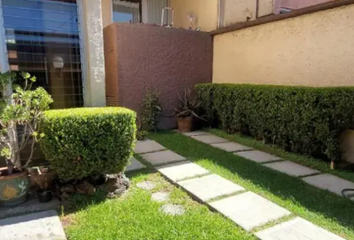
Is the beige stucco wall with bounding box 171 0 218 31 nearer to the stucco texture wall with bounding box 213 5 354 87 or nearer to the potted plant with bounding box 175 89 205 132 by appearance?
the stucco texture wall with bounding box 213 5 354 87

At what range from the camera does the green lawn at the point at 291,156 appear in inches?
181

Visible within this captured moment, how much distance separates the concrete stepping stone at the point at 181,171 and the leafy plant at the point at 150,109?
3.01 metres

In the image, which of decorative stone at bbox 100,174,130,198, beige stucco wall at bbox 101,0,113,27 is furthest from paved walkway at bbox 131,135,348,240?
beige stucco wall at bbox 101,0,113,27

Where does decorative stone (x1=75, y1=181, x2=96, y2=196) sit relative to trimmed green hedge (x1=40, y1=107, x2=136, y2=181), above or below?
below

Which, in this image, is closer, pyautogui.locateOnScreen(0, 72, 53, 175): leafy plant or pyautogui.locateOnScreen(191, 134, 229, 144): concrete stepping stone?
pyautogui.locateOnScreen(0, 72, 53, 175): leafy plant

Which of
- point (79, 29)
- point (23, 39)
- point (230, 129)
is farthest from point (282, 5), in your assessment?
point (23, 39)

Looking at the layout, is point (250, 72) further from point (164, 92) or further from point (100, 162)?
point (100, 162)

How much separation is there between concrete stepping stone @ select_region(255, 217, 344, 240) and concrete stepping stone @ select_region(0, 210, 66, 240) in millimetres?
2247

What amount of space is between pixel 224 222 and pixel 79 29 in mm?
3877

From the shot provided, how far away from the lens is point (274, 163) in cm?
511

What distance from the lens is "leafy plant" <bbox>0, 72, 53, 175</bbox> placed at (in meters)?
3.22

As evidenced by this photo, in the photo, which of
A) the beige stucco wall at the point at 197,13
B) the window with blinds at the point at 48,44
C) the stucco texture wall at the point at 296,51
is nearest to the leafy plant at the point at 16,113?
the window with blinds at the point at 48,44

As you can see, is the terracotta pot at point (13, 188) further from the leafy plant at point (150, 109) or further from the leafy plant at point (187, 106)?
the leafy plant at point (187, 106)

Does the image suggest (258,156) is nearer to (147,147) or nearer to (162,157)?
(162,157)
